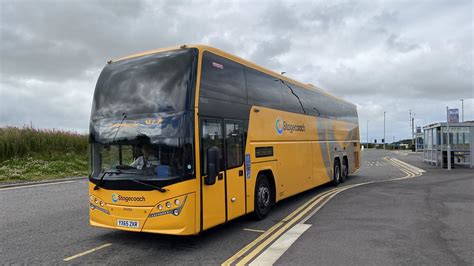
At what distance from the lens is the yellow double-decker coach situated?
239 inches

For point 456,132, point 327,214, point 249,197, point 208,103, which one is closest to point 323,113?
point 327,214

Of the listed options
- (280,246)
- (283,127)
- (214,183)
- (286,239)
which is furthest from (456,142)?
(214,183)

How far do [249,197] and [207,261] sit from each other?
2.41 m

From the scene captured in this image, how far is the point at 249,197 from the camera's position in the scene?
7.89 metres

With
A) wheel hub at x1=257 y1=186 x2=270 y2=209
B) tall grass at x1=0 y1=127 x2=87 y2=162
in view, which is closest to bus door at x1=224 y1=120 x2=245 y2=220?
wheel hub at x1=257 y1=186 x2=270 y2=209

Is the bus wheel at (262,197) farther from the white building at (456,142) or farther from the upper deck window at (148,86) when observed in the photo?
the white building at (456,142)

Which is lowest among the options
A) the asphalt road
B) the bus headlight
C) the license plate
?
the asphalt road

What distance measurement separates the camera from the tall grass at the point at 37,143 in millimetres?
20188

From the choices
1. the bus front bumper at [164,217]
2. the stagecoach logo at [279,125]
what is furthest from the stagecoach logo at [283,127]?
the bus front bumper at [164,217]

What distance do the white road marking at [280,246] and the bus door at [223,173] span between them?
1.03 metres

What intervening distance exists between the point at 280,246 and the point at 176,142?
7.95 feet

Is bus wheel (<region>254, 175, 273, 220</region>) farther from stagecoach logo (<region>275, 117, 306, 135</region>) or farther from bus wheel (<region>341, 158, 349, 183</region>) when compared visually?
bus wheel (<region>341, 158, 349, 183</region>)

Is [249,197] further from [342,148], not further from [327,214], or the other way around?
[342,148]

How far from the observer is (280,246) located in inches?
251
